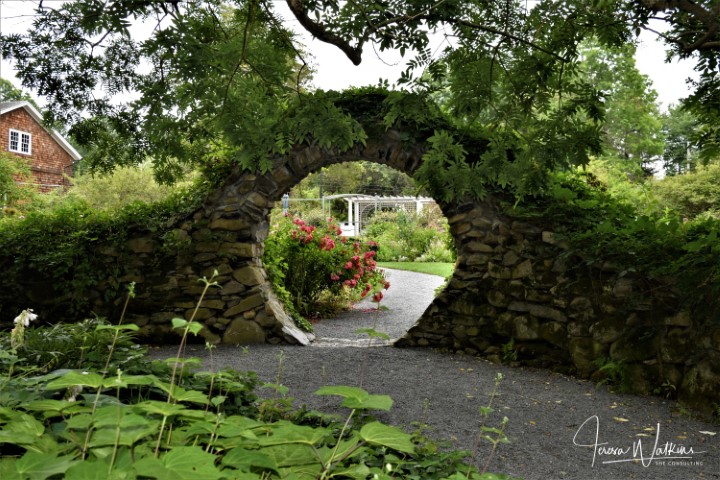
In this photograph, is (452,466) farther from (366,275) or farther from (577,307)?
(366,275)

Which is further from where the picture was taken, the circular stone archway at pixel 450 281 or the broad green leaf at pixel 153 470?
the circular stone archway at pixel 450 281

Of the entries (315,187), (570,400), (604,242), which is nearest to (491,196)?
(604,242)

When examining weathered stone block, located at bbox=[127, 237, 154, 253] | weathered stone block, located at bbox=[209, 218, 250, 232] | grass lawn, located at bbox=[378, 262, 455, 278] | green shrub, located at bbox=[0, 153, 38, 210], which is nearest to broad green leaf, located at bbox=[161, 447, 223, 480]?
weathered stone block, located at bbox=[209, 218, 250, 232]

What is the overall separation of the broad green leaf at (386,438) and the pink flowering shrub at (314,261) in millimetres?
5755

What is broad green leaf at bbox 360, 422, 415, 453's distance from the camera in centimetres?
130

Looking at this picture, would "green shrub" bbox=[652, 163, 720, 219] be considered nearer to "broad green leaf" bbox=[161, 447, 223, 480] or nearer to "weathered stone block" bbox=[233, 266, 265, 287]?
"weathered stone block" bbox=[233, 266, 265, 287]

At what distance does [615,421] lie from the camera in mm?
3498

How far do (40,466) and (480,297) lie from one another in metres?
4.38

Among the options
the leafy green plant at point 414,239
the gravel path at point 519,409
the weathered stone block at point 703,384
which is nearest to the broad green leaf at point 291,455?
the gravel path at point 519,409

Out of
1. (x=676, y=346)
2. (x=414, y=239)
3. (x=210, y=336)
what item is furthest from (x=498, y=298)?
(x=414, y=239)

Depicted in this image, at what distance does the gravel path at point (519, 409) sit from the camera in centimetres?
287

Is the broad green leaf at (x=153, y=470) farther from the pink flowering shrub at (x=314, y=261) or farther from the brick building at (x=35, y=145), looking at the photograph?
the brick building at (x=35, y=145)

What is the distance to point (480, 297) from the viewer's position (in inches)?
203

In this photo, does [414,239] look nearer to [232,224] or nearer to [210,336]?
[232,224]
